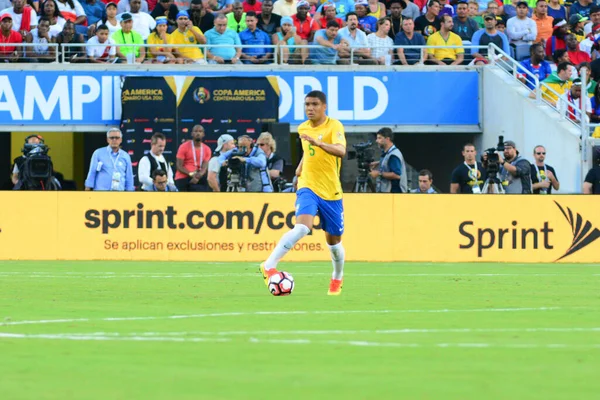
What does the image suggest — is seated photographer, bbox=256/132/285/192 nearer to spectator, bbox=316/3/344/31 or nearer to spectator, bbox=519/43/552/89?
spectator, bbox=316/3/344/31

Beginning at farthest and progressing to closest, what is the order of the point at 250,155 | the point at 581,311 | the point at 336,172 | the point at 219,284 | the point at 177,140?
the point at 177,140 → the point at 250,155 → the point at 219,284 → the point at 336,172 → the point at 581,311

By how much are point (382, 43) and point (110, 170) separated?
8.78m

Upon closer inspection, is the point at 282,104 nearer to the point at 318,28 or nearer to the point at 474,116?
the point at 318,28

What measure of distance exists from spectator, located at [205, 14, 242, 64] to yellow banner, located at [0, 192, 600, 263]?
Result: 23.2 feet

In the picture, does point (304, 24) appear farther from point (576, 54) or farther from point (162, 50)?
point (576, 54)

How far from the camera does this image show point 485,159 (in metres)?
22.4

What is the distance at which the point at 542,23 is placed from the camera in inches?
1180

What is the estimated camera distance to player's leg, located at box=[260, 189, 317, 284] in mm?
12836

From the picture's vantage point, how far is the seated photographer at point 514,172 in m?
22.5

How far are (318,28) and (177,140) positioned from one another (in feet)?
12.7

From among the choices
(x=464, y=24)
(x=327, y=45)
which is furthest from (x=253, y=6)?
(x=464, y=24)

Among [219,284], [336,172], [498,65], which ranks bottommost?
[219,284]

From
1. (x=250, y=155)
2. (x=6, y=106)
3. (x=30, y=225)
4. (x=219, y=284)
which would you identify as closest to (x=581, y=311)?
(x=219, y=284)

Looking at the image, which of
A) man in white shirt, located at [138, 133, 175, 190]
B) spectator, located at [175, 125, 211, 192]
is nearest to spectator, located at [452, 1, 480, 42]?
spectator, located at [175, 125, 211, 192]
